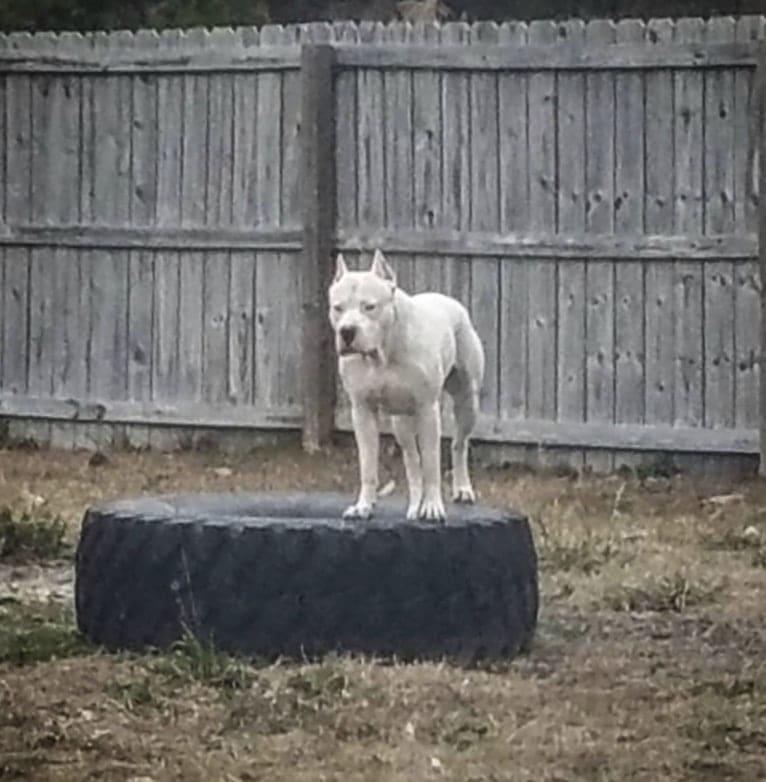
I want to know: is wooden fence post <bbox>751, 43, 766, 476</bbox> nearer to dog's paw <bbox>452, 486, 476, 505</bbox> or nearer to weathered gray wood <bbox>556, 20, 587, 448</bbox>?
weathered gray wood <bbox>556, 20, 587, 448</bbox>

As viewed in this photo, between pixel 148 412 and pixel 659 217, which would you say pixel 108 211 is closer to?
pixel 148 412

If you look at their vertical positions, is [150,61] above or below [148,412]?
above

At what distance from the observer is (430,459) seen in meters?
7.79

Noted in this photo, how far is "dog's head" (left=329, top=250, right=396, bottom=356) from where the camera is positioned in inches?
295

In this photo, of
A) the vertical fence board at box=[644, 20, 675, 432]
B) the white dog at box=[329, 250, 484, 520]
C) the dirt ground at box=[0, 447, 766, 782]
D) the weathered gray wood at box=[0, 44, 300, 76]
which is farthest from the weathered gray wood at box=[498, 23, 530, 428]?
the white dog at box=[329, 250, 484, 520]

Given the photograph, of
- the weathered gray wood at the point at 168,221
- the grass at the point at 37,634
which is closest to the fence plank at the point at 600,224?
the weathered gray wood at the point at 168,221

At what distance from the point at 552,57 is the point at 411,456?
207 inches

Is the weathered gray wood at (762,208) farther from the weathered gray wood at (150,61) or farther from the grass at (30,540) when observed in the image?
the grass at (30,540)

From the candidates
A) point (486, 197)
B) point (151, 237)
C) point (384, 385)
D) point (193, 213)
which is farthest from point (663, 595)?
point (151, 237)

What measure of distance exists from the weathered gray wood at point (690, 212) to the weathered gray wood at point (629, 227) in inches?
7.6

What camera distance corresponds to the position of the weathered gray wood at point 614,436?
41.2 ft

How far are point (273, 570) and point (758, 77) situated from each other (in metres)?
5.59

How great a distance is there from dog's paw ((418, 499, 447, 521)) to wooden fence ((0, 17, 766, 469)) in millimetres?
4889

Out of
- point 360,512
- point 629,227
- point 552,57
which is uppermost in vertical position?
point 552,57
